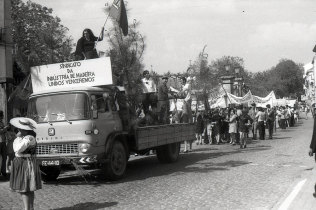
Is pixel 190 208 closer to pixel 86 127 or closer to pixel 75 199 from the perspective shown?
pixel 75 199

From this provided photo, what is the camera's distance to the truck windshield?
10695 mm

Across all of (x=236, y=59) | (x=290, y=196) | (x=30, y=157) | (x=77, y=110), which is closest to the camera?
(x=30, y=157)

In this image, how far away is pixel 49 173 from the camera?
38.3 ft

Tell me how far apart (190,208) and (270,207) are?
1276mm

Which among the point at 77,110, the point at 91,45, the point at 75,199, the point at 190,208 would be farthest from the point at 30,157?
the point at 91,45

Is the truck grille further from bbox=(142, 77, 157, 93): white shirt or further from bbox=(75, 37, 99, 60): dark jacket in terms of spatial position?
bbox=(142, 77, 157, 93): white shirt

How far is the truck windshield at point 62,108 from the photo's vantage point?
10.7 metres

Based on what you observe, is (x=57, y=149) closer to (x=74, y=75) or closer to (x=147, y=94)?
(x=74, y=75)

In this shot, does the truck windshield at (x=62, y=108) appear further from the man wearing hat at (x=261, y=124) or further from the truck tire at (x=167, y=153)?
the man wearing hat at (x=261, y=124)

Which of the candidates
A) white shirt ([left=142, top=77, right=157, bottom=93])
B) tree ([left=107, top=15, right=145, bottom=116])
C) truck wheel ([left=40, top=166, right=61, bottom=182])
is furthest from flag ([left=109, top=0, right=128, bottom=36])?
truck wheel ([left=40, top=166, right=61, bottom=182])

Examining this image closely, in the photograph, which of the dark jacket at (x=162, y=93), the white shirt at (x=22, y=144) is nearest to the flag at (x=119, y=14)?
the dark jacket at (x=162, y=93)

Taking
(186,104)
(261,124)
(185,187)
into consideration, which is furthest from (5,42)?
(185,187)

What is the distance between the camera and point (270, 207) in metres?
7.72

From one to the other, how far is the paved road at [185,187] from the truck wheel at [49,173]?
12.1 inches
